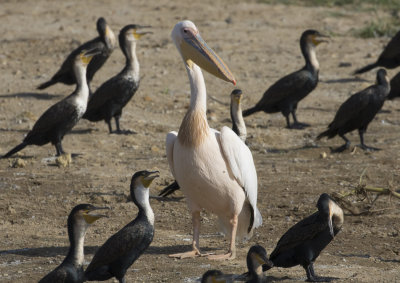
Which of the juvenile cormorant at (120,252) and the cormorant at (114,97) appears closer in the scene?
the juvenile cormorant at (120,252)

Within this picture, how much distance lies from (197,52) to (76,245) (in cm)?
219

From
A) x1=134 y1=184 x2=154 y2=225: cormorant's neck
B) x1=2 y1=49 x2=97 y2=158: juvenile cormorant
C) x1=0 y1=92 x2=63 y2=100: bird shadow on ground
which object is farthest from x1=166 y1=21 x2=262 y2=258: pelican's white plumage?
x1=0 y1=92 x2=63 y2=100: bird shadow on ground

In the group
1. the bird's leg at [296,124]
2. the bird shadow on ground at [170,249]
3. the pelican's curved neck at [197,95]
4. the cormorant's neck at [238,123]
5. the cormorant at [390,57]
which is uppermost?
the pelican's curved neck at [197,95]

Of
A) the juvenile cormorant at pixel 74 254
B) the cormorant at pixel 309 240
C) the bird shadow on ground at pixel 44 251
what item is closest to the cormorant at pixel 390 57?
the bird shadow on ground at pixel 44 251

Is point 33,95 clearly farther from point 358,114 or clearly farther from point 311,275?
point 311,275

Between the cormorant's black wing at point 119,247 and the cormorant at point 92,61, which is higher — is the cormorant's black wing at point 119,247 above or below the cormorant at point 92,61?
below

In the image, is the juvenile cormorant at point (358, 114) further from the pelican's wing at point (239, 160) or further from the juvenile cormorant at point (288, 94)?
the pelican's wing at point (239, 160)

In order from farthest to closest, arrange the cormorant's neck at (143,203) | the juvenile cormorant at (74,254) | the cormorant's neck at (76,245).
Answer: the cormorant's neck at (143,203)
the cormorant's neck at (76,245)
the juvenile cormorant at (74,254)

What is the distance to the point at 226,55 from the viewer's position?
1588 centimetres

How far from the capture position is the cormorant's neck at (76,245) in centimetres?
624

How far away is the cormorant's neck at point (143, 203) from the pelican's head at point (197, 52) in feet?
4.32

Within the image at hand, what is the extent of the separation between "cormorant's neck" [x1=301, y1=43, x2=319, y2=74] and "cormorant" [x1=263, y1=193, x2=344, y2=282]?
6.31 metres

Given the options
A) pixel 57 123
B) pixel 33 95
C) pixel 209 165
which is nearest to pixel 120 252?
pixel 209 165

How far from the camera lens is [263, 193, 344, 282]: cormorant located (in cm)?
657
